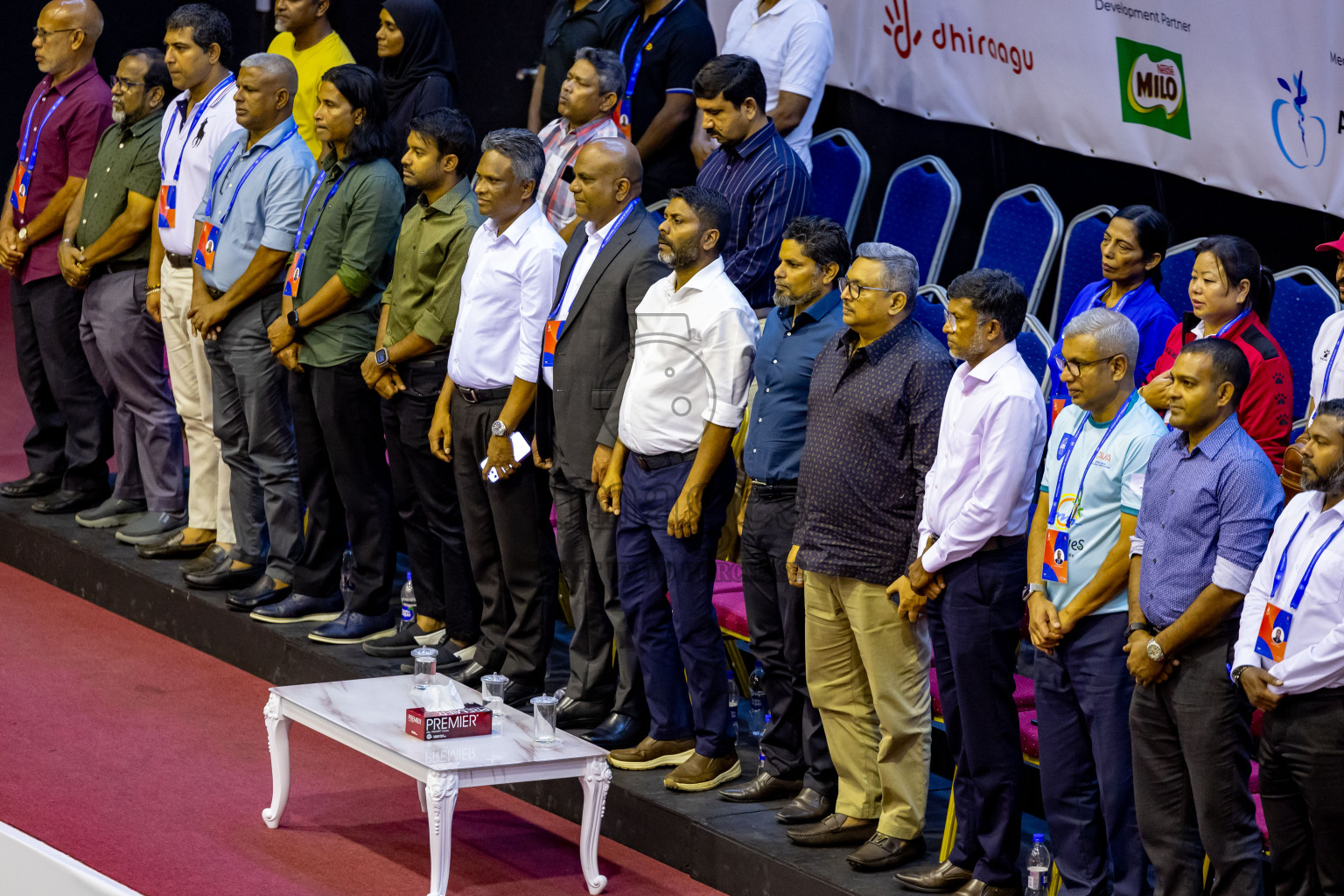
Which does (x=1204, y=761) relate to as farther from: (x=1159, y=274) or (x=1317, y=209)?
(x=1317, y=209)

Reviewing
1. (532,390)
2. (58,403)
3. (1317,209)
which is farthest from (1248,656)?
(58,403)

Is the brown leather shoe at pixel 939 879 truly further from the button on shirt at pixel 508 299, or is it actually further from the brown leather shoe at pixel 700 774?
the button on shirt at pixel 508 299

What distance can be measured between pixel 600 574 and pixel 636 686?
0.36 meters

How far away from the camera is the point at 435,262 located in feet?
18.9

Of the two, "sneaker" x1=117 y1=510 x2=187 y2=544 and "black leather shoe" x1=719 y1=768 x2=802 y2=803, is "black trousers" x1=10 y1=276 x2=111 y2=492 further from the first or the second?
"black leather shoe" x1=719 y1=768 x2=802 y2=803

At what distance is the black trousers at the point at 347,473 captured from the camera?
6121 mm

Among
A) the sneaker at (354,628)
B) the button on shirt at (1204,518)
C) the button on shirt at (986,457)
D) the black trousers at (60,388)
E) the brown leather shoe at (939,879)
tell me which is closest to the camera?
the button on shirt at (1204,518)

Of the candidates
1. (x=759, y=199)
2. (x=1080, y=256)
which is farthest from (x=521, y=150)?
(x=1080, y=256)

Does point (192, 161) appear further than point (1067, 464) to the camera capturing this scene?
Yes

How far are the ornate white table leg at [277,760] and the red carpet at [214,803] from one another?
6 centimetres

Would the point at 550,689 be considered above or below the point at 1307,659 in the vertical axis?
below

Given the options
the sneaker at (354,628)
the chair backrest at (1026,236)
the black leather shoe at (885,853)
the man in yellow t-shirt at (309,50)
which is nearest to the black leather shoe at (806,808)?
the black leather shoe at (885,853)

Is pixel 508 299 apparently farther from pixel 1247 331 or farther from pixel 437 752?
pixel 1247 331

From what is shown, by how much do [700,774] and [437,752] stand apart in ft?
2.66
